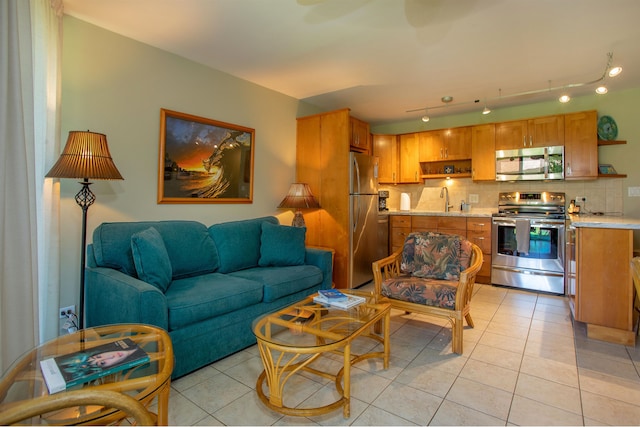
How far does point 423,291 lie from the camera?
2588 millimetres

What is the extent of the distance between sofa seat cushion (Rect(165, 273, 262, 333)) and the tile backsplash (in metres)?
3.68

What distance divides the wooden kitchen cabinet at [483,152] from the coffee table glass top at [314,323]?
3.24 metres

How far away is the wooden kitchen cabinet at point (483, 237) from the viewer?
436 centimetres

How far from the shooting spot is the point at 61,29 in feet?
7.54

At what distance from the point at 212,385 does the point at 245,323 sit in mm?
526

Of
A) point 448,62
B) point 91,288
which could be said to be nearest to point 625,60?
point 448,62

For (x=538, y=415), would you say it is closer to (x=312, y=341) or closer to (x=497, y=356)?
(x=497, y=356)

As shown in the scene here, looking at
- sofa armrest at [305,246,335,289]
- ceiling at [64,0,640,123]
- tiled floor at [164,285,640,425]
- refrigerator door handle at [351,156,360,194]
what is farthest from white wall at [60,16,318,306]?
tiled floor at [164,285,640,425]

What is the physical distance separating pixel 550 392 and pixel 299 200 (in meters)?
2.86

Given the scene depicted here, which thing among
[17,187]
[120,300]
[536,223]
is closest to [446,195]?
[536,223]

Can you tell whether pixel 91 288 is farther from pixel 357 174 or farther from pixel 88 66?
pixel 357 174

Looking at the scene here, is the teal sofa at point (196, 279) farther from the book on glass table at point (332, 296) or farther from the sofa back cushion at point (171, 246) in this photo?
the book on glass table at point (332, 296)

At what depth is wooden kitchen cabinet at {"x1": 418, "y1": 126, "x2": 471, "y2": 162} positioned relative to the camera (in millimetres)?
4816

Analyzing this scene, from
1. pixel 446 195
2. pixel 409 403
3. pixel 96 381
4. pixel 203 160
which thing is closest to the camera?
pixel 96 381
